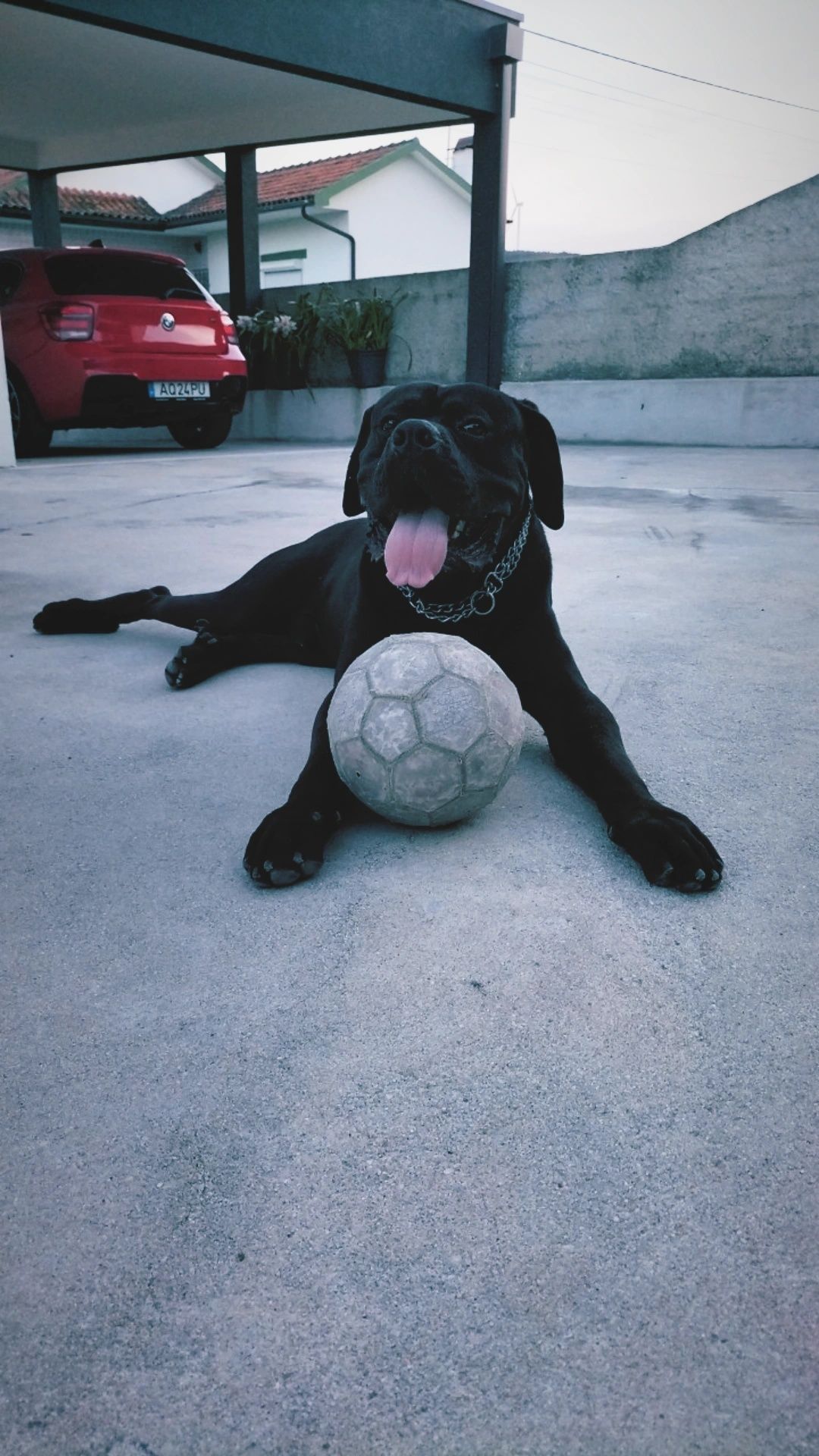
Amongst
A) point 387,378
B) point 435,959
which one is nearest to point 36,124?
point 387,378

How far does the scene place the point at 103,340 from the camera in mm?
8164

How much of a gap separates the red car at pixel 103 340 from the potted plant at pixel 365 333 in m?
2.46

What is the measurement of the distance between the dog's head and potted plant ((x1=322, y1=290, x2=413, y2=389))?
936cm

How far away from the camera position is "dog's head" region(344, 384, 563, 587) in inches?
83.5

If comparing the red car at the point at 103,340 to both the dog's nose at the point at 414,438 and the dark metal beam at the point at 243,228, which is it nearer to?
the dark metal beam at the point at 243,228

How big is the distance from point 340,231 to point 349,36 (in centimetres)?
1514

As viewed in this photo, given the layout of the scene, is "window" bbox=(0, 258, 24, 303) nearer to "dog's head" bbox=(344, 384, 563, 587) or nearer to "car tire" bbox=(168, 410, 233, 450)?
"car tire" bbox=(168, 410, 233, 450)

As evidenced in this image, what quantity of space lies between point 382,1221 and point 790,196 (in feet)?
33.4

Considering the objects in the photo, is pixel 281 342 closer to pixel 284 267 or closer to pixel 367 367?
pixel 367 367

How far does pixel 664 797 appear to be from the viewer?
83.8 inches

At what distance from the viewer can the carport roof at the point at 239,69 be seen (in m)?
7.91

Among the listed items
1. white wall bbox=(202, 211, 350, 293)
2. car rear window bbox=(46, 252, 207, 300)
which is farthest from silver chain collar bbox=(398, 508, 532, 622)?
white wall bbox=(202, 211, 350, 293)

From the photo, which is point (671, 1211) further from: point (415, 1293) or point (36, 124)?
point (36, 124)

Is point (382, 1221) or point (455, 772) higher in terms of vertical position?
point (455, 772)
